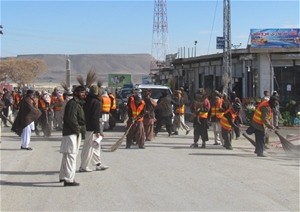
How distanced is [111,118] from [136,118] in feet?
21.1

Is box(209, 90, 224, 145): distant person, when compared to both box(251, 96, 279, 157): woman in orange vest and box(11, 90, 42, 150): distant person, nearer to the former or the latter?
box(251, 96, 279, 157): woman in orange vest

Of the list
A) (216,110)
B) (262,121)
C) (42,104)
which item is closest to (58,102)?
(42,104)

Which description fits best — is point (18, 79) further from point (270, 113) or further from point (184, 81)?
point (270, 113)

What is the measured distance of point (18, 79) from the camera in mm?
101000

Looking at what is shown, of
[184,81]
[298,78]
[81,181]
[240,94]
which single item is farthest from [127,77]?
[81,181]

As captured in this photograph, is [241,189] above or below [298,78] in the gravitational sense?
below

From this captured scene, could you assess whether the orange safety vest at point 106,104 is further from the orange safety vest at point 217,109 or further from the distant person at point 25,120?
the orange safety vest at point 217,109

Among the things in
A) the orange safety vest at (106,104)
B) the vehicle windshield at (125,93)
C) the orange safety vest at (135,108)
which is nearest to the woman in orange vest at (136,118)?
the orange safety vest at (135,108)

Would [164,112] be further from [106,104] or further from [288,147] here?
A: [288,147]

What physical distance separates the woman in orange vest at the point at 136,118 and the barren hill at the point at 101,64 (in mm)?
150767

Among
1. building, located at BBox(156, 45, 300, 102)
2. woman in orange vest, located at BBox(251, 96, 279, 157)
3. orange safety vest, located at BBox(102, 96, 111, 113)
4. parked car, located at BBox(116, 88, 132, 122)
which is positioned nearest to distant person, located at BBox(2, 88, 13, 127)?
parked car, located at BBox(116, 88, 132, 122)

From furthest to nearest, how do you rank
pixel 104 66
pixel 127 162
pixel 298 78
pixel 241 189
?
pixel 104 66 → pixel 298 78 → pixel 127 162 → pixel 241 189

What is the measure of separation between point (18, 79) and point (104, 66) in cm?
7613

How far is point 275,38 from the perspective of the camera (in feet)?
109
